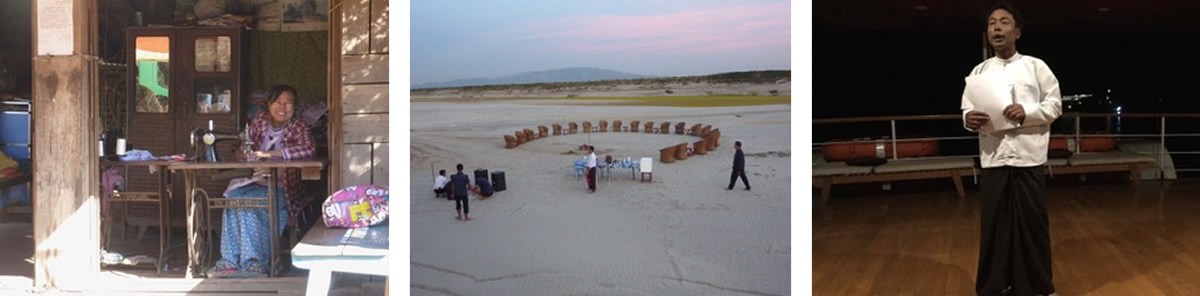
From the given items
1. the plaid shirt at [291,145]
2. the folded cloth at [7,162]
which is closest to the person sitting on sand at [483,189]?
the plaid shirt at [291,145]

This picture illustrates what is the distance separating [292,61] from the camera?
3.23 meters

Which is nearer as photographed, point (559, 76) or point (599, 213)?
point (559, 76)

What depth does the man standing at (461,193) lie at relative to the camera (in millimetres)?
3025

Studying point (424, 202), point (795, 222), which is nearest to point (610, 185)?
point (424, 202)

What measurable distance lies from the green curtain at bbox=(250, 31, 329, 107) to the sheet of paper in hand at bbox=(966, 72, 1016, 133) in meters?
2.21

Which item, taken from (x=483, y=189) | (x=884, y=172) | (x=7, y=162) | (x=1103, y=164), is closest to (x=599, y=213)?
(x=483, y=189)

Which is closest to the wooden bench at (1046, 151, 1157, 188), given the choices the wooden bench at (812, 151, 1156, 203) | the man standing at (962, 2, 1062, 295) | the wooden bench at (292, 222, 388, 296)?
the wooden bench at (812, 151, 1156, 203)

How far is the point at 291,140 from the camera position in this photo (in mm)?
3174

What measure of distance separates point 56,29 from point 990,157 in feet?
10.2

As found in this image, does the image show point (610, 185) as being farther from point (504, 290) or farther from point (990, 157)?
point (990, 157)

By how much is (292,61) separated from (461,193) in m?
0.82

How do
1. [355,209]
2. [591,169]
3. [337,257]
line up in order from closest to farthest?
[337,257] → [355,209] → [591,169]

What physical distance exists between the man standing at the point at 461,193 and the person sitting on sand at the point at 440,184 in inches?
0.9

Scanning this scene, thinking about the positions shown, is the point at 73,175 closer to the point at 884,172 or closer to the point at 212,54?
the point at 212,54
